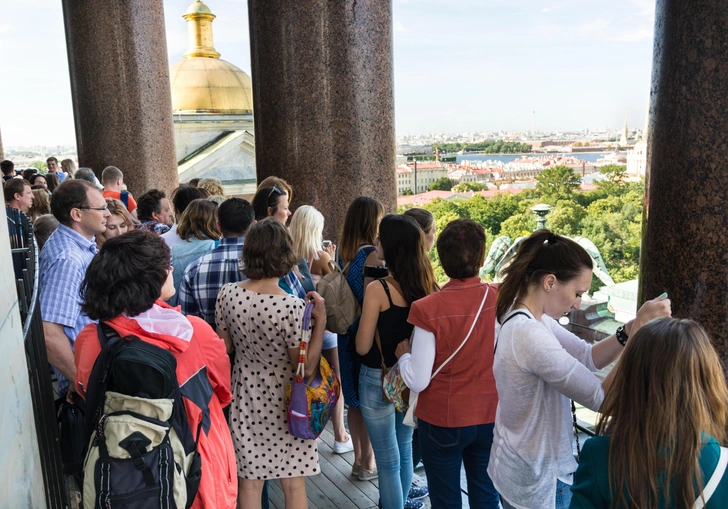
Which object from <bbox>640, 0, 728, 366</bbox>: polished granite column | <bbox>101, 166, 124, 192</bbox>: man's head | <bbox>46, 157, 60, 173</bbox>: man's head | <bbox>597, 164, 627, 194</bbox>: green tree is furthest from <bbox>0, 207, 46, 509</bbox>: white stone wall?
<bbox>597, 164, 627, 194</bbox>: green tree

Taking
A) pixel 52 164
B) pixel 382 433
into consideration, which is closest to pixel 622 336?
pixel 382 433

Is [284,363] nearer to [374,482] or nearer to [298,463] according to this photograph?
[298,463]

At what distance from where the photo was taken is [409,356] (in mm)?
3076

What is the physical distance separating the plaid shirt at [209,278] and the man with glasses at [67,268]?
572 millimetres

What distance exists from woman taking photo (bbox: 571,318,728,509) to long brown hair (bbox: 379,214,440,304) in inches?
65.0

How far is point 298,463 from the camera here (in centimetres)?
340

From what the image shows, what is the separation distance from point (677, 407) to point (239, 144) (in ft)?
73.4

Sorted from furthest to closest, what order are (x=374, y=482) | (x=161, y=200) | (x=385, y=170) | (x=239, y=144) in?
1. (x=239, y=144)
2. (x=161, y=200)
3. (x=385, y=170)
4. (x=374, y=482)

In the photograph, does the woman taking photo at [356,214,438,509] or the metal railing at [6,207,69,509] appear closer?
the metal railing at [6,207,69,509]

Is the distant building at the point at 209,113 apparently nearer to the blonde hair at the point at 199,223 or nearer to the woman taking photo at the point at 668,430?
the blonde hair at the point at 199,223

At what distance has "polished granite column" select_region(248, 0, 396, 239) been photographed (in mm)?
4762

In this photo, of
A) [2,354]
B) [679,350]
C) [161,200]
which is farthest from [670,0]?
[161,200]

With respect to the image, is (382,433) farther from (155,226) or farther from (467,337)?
(155,226)

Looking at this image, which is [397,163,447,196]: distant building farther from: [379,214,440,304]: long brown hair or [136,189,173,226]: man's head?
[379,214,440,304]: long brown hair
